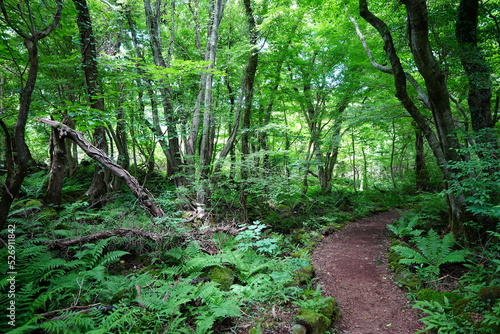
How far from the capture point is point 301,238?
7.19 m

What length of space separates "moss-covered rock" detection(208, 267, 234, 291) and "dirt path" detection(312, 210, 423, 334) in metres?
1.83

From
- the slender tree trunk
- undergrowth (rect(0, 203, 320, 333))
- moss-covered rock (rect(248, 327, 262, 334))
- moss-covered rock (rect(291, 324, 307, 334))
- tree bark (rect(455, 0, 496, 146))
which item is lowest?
moss-covered rock (rect(291, 324, 307, 334))

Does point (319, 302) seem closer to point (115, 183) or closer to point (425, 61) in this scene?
point (425, 61)

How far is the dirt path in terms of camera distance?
3.57 m

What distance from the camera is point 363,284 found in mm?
4734

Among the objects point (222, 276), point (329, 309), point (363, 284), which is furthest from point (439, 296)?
point (222, 276)

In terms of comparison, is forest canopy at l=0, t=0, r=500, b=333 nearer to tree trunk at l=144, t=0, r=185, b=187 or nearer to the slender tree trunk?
tree trunk at l=144, t=0, r=185, b=187

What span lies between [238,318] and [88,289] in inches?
90.1

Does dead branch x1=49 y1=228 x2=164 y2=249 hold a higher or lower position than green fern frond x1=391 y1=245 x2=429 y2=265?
higher

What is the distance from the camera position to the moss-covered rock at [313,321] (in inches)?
123

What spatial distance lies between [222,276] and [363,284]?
2.88 meters

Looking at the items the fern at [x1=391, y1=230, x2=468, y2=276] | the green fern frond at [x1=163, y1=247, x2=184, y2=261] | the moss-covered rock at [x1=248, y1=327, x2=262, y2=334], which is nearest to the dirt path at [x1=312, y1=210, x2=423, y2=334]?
the fern at [x1=391, y1=230, x2=468, y2=276]

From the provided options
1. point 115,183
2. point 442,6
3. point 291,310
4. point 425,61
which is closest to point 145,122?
point 115,183

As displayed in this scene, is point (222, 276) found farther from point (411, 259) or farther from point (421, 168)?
point (421, 168)
